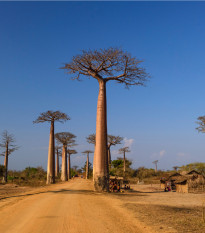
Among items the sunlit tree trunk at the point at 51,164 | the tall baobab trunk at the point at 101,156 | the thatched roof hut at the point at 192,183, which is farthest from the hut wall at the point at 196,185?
the sunlit tree trunk at the point at 51,164

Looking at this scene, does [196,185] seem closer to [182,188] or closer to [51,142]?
[182,188]

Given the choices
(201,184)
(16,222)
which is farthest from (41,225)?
(201,184)

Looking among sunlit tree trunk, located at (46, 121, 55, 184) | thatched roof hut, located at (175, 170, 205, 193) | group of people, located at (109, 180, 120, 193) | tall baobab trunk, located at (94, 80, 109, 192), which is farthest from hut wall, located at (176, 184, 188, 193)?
sunlit tree trunk, located at (46, 121, 55, 184)

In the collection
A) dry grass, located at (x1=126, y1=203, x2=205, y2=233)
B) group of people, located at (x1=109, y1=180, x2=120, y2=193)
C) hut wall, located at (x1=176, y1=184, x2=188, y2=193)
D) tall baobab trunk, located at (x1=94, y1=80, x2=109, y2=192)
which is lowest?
hut wall, located at (x1=176, y1=184, x2=188, y2=193)

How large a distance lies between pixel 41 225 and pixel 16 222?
0.67 meters

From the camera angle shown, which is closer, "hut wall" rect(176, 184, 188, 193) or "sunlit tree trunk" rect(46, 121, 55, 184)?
"hut wall" rect(176, 184, 188, 193)

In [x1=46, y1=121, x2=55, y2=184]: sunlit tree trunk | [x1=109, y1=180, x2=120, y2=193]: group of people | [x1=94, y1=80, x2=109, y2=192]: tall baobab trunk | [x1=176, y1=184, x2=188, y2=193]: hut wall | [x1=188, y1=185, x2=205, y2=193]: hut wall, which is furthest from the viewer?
[x1=46, y1=121, x2=55, y2=184]: sunlit tree trunk

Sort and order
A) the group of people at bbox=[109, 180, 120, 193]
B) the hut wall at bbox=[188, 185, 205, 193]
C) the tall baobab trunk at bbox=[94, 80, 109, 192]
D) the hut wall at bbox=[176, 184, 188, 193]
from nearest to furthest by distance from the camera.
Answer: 1. the tall baobab trunk at bbox=[94, 80, 109, 192]
2. the group of people at bbox=[109, 180, 120, 193]
3. the hut wall at bbox=[188, 185, 205, 193]
4. the hut wall at bbox=[176, 184, 188, 193]

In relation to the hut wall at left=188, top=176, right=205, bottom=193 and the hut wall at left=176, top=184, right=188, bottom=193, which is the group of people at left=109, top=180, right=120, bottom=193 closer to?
the hut wall at left=176, top=184, right=188, bottom=193

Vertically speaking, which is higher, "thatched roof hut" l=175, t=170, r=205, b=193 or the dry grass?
the dry grass

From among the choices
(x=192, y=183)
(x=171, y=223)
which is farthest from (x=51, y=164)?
(x=171, y=223)

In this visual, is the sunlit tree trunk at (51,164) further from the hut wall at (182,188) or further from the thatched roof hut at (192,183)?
the thatched roof hut at (192,183)

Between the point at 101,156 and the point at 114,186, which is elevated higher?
the point at 101,156

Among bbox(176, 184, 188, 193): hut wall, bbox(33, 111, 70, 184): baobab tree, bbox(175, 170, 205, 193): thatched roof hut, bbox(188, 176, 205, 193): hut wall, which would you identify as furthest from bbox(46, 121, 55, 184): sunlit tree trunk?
bbox(188, 176, 205, 193): hut wall
